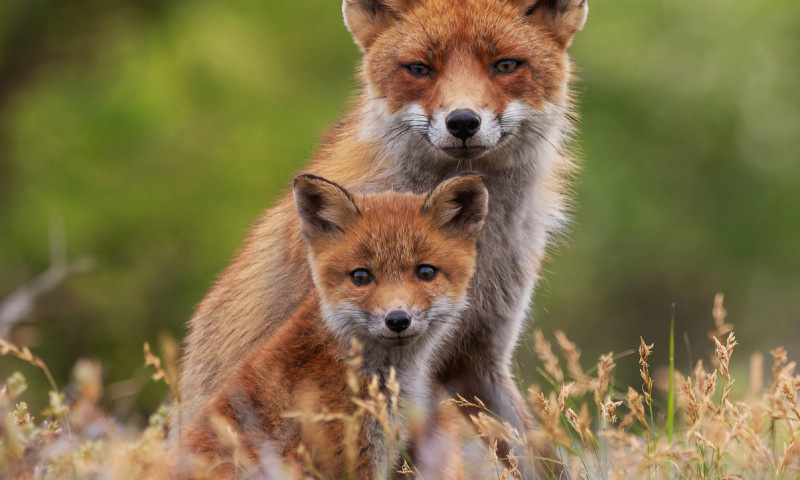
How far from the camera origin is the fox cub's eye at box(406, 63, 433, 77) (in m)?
5.75

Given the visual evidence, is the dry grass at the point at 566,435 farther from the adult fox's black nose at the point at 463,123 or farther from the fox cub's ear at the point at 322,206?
the adult fox's black nose at the point at 463,123

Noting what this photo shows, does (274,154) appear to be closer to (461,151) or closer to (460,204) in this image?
(461,151)

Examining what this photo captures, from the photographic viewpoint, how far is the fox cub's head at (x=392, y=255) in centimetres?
493

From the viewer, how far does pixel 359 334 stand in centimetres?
500

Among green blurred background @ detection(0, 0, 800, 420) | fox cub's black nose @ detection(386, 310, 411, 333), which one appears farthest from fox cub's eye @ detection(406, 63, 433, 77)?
green blurred background @ detection(0, 0, 800, 420)

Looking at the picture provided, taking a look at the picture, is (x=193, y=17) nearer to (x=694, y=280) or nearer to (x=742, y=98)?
(x=742, y=98)

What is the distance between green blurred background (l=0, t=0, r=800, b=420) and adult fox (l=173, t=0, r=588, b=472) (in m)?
8.42

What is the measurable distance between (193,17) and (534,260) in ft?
43.6

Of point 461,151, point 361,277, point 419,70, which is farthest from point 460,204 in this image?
point 419,70

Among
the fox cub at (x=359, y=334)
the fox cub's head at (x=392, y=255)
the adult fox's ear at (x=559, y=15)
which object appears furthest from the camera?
the adult fox's ear at (x=559, y=15)

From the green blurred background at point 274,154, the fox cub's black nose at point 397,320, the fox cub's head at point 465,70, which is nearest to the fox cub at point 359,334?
the fox cub's black nose at point 397,320

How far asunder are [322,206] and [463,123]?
0.84 meters

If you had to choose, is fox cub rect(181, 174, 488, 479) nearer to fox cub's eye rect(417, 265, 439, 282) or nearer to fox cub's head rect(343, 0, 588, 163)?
fox cub's eye rect(417, 265, 439, 282)

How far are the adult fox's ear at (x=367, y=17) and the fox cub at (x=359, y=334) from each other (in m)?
1.26
